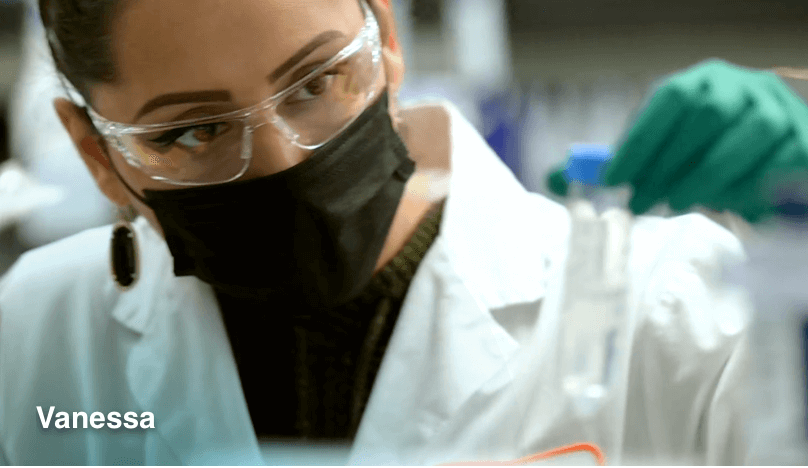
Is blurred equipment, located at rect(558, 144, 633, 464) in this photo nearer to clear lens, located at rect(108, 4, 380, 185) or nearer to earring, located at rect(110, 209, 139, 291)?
clear lens, located at rect(108, 4, 380, 185)

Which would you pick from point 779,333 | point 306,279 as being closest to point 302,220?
point 306,279

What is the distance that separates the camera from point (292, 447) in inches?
30.1

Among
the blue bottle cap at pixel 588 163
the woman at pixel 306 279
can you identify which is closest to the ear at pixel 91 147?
the woman at pixel 306 279

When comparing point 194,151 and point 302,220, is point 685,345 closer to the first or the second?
point 302,220

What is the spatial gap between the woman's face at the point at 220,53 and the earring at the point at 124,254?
0.49ft

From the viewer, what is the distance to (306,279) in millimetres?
692

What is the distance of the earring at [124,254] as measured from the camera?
76cm

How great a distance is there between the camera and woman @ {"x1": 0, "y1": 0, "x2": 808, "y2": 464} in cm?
64

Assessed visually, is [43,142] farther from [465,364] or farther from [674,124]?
[674,124]

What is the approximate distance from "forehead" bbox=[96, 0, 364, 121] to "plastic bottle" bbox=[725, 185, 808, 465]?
0.45 metres

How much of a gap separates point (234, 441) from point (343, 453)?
0.40ft

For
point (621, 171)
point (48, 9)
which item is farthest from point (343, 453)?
point (48, 9)

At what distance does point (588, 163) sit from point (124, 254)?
0.51 metres

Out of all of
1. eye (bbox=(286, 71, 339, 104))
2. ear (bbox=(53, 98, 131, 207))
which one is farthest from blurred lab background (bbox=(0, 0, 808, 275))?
eye (bbox=(286, 71, 339, 104))
